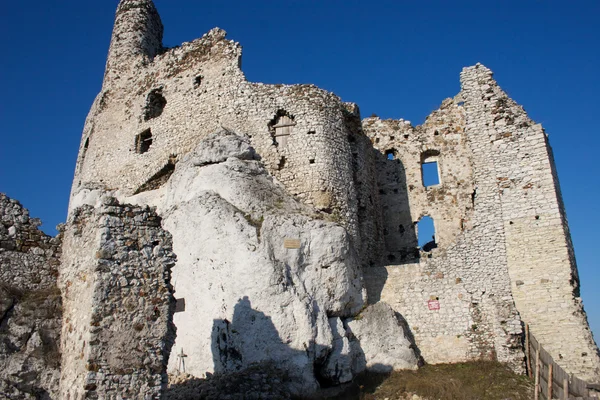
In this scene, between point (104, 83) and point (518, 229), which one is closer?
point (518, 229)

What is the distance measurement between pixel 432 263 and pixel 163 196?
941 cm

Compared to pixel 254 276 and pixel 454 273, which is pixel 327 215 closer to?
pixel 254 276

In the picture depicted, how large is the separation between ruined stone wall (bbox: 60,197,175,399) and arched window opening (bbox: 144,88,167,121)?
13199mm

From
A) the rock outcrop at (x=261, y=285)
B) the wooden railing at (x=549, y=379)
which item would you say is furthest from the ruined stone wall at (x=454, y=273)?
the rock outcrop at (x=261, y=285)

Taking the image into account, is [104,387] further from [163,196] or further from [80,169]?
[80,169]

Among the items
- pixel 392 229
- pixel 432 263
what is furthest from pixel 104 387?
pixel 392 229

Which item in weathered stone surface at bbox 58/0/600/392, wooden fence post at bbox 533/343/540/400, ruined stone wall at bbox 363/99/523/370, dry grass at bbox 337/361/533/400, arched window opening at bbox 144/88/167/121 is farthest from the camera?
arched window opening at bbox 144/88/167/121

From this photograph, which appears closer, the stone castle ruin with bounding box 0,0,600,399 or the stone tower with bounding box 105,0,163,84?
the stone castle ruin with bounding box 0,0,600,399

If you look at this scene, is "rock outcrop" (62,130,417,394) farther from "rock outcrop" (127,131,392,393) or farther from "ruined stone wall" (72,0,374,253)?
"ruined stone wall" (72,0,374,253)

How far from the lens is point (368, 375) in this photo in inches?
573

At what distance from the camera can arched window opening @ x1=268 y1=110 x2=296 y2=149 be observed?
60.9ft

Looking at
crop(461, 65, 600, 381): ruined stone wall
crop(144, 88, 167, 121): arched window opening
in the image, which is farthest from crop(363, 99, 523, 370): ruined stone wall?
crop(144, 88, 167, 121): arched window opening

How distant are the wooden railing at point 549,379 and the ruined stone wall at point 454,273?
0.30 metres

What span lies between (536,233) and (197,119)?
11.9m
